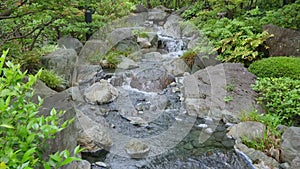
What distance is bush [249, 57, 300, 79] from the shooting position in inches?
217

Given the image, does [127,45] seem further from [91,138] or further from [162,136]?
[91,138]

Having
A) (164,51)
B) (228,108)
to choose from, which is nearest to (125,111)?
(228,108)

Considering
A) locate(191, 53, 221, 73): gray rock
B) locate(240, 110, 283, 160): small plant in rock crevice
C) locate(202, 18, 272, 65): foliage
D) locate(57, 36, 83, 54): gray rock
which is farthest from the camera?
locate(57, 36, 83, 54): gray rock

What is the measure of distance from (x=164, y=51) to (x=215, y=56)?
284 centimetres

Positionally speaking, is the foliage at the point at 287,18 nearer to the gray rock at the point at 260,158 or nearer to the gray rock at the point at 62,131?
the gray rock at the point at 260,158

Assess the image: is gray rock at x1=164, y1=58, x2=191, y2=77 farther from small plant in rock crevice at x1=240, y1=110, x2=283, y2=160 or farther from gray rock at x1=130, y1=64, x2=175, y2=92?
small plant in rock crevice at x1=240, y1=110, x2=283, y2=160

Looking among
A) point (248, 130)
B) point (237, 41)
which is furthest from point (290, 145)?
point (237, 41)

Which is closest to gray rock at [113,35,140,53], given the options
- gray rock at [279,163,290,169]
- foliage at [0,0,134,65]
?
foliage at [0,0,134,65]

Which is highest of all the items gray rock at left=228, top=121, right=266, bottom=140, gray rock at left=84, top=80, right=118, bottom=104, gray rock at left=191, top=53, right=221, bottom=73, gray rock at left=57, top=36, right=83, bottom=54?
gray rock at left=57, top=36, right=83, bottom=54

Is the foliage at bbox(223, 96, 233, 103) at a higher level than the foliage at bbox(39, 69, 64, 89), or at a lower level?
lower

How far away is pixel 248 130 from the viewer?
4387mm

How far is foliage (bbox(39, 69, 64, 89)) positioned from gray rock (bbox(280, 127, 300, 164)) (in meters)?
4.75

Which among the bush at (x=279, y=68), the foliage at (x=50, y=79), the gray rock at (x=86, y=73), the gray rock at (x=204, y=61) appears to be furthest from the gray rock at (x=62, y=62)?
the bush at (x=279, y=68)

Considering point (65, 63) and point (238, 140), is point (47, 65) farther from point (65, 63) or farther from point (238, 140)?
point (238, 140)
